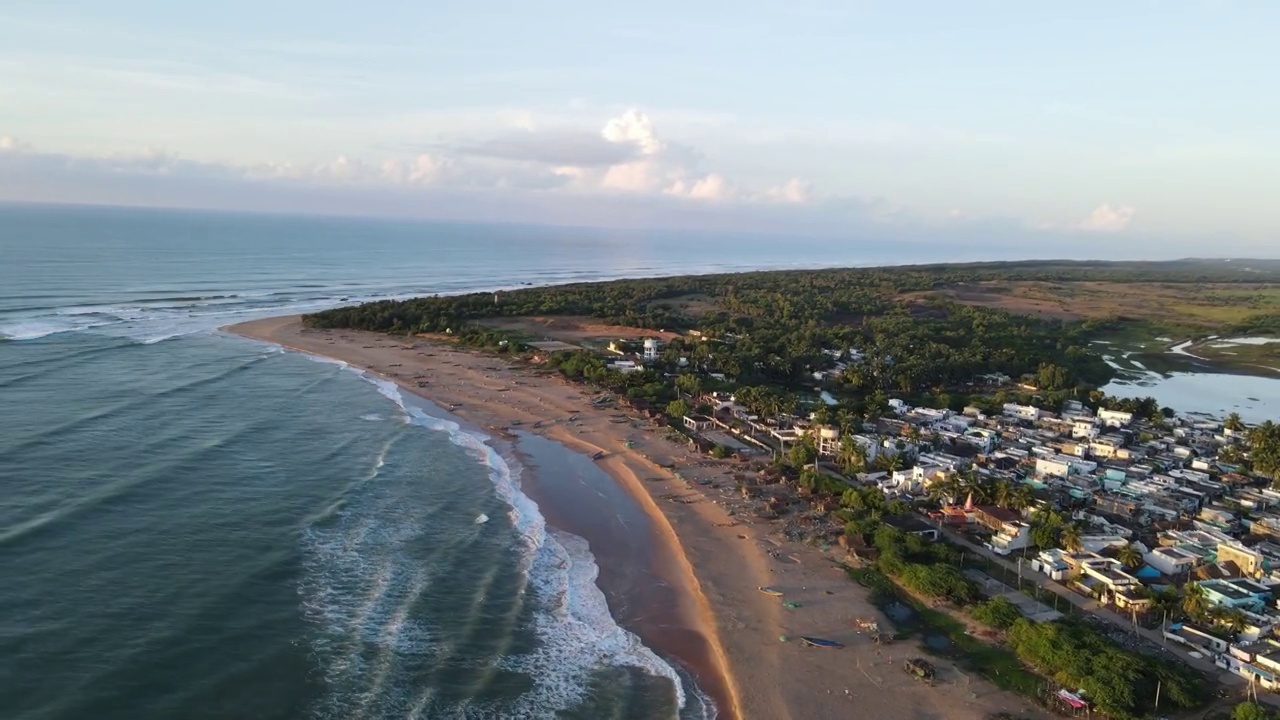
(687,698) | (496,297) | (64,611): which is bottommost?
(687,698)

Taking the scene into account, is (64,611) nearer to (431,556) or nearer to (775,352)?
(431,556)

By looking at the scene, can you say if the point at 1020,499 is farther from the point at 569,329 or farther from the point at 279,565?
the point at 569,329

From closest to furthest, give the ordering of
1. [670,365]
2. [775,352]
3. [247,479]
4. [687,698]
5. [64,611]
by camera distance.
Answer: [687,698] → [64,611] → [247,479] → [670,365] → [775,352]

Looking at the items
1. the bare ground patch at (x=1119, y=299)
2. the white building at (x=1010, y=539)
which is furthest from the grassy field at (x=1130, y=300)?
the white building at (x=1010, y=539)

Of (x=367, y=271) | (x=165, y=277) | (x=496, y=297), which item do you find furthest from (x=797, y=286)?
(x=165, y=277)

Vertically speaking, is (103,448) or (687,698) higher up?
(103,448)

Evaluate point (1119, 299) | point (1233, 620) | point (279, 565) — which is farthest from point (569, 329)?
point (1119, 299)

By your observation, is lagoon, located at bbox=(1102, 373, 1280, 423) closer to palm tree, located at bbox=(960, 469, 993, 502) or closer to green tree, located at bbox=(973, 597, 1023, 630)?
palm tree, located at bbox=(960, 469, 993, 502)
